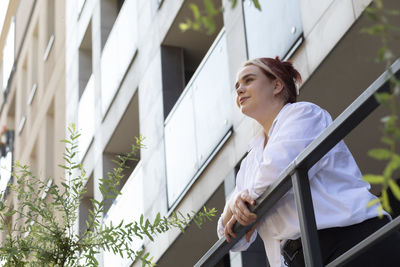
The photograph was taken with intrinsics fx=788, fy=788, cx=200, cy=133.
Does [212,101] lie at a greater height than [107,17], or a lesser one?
lesser

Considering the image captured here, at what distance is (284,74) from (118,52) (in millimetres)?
10684

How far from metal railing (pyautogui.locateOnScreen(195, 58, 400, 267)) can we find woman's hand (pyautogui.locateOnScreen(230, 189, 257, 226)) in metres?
0.04

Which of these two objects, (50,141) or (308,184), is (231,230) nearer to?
(308,184)

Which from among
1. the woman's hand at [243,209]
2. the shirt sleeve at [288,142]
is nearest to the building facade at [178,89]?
the shirt sleeve at [288,142]

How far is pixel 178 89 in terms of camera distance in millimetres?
11586

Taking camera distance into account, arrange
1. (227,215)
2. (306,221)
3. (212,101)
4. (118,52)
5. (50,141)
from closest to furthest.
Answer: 1. (306,221)
2. (227,215)
3. (212,101)
4. (118,52)
5. (50,141)

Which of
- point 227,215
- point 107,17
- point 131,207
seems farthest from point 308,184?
point 107,17

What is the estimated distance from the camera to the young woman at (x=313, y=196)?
3.10 metres

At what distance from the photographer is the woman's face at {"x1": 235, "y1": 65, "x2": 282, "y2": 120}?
380 cm

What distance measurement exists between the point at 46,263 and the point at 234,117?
17.5 ft

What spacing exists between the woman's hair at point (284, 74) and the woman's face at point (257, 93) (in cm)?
3

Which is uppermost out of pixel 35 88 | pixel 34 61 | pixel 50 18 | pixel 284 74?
pixel 50 18

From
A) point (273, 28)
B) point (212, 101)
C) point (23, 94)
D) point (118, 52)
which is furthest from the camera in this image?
point (23, 94)

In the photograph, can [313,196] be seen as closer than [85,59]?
Yes
